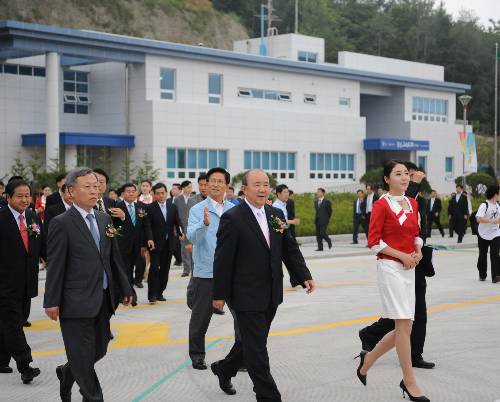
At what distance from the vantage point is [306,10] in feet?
344

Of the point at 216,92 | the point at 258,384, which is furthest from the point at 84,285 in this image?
the point at 216,92

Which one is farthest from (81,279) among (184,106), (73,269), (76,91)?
(76,91)

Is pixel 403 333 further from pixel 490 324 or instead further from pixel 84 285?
pixel 490 324

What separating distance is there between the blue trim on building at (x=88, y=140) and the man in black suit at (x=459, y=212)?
723 inches

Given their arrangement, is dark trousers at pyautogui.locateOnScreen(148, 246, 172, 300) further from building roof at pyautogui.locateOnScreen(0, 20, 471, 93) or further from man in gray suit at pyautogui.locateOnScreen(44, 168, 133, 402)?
building roof at pyautogui.locateOnScreen(0, 20, 471, 93)

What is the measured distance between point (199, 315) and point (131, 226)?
17.6 ft

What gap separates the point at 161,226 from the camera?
574 inches

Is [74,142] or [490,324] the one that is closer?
[490,324]

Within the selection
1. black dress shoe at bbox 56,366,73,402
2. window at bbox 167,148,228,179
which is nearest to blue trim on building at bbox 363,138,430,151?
window at bbox 167,148,228,179

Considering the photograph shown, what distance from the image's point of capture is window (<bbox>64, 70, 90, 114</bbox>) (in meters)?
45.2

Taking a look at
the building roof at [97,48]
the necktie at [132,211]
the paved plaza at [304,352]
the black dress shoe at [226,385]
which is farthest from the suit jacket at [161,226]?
the building roof at [97,48]

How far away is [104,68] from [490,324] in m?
36.8

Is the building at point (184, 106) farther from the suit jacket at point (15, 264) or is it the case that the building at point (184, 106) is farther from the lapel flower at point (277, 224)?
the lapel flower at point (277, 224)

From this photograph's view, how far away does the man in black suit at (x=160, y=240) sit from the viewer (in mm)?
13953
